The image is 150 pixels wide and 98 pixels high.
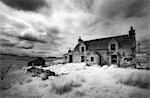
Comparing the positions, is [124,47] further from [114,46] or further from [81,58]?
[81,58]

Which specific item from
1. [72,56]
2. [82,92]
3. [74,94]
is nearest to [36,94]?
[74,94]

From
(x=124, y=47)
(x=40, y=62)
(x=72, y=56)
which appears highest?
(x=124, y=47)

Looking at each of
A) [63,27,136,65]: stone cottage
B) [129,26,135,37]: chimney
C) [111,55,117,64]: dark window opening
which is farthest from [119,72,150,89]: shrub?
[129,26,135,37]: chimney

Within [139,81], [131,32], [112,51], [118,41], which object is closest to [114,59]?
[112,51]

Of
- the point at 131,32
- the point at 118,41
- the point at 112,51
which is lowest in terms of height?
the point at 112,51

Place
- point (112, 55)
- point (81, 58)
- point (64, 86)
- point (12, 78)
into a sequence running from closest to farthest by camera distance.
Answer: point (64, 86) → point (12, 78) → point (112, 55) → point (81, 58)

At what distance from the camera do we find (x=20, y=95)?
3506mm

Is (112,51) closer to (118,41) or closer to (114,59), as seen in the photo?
(114,59)

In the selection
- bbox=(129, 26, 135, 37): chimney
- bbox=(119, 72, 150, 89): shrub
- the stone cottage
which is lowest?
bbox=(119, 72, 150, 89): shrub

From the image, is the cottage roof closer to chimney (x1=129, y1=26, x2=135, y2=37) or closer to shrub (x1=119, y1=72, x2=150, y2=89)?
chimney (x1=129, y1=26, x2=135, y2=37)

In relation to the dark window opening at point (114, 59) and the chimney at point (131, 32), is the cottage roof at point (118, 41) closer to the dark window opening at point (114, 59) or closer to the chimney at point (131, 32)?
the chimney at point (131, 32)

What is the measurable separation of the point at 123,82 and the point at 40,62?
20530mm

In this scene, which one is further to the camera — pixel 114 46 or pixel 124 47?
pixel 114 46

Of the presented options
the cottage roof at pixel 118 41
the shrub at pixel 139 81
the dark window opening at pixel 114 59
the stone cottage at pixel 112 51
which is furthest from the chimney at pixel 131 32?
the shrub at pixel 139 81
